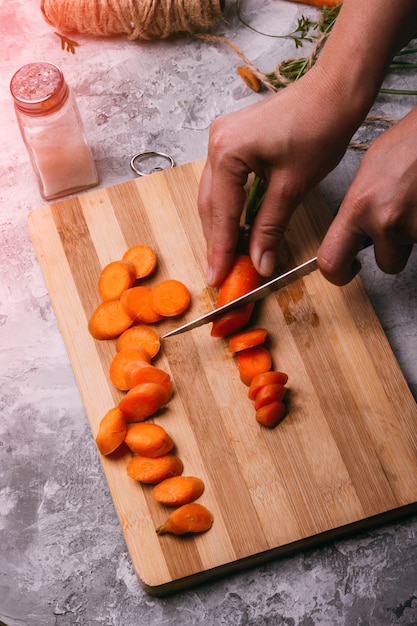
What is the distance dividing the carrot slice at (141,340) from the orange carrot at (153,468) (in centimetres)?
30

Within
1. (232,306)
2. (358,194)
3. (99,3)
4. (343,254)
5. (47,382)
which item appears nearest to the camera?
(358,194)

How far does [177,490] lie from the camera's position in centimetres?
203

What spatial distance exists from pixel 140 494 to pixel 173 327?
0.49 m

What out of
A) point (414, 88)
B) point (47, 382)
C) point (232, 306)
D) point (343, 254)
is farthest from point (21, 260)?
point (414, 88)

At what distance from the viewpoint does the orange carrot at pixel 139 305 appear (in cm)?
219

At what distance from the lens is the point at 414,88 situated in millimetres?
2615

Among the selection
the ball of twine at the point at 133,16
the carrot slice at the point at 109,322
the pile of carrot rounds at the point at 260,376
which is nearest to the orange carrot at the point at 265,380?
the pile of carrot rounds at the point at 260,376

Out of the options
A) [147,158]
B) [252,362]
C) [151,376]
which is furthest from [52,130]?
[252,362]

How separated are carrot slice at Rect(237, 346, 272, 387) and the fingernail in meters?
0.22

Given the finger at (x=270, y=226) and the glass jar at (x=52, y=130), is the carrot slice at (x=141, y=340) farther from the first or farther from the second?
the glass jar at (x=52, y=130)

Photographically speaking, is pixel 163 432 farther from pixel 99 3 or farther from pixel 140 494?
pixel 99 3

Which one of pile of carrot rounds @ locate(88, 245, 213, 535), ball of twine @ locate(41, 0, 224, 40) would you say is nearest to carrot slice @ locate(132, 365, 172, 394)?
pile of carrot rounds @ locate(88, 245, 213, 535)

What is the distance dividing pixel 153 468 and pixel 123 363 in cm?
31

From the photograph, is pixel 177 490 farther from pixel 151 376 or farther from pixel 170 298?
pixel 170 298
